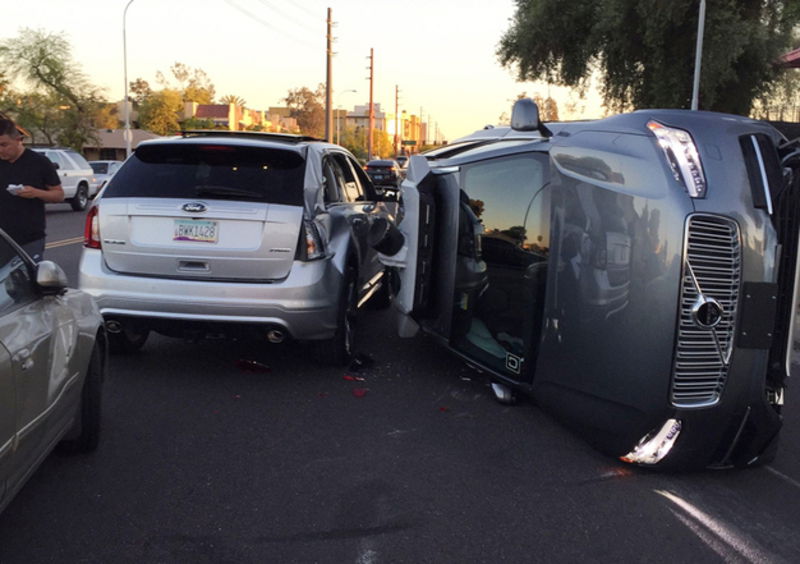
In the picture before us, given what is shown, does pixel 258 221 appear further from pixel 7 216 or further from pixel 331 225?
pixel 7 216

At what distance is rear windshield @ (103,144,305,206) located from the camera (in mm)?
5477

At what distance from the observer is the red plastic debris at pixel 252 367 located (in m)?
6.07

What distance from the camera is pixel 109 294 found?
542cm

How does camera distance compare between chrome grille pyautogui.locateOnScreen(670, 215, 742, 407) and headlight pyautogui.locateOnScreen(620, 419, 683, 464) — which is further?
headlight pyautogui.locateOnScreen(620, 419, 683, 464)

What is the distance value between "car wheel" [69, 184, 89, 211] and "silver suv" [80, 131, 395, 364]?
70.4ft

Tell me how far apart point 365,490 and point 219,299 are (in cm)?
198

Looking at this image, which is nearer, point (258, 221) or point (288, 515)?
point (288, 515)

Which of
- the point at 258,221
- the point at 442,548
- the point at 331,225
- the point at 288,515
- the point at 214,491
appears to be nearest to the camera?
the point at 442,548

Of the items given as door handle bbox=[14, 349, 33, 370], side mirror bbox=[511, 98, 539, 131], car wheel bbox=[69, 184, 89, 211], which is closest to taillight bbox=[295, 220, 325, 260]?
side mirror bbox=[511, 98, 539, 131]

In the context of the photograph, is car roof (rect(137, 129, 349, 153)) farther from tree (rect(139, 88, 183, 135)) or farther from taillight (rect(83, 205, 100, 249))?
tree (rect(139, 88, 183, 135))

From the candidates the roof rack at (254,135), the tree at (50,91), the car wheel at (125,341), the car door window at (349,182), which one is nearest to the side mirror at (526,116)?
the roof rack at (254,135)

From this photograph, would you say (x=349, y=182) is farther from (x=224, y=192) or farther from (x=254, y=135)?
(x=224, y=192)

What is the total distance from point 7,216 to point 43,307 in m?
2.36

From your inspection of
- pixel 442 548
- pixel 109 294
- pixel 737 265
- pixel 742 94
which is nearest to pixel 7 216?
pixel 109 294
